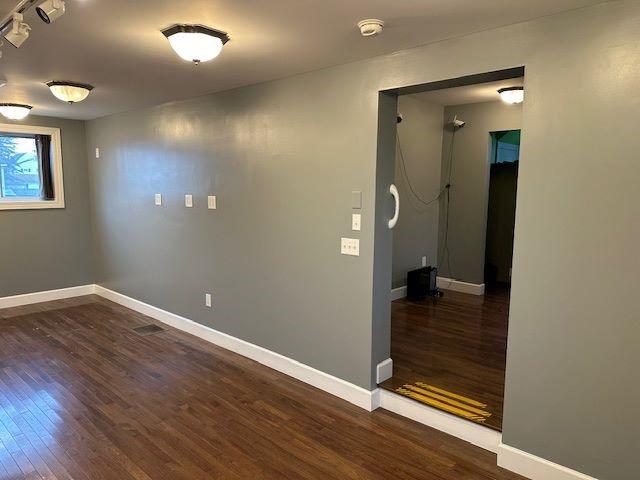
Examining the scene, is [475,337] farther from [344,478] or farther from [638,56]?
[638,56]

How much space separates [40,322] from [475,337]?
4673 millimetres

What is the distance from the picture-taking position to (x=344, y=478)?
7.44 feet

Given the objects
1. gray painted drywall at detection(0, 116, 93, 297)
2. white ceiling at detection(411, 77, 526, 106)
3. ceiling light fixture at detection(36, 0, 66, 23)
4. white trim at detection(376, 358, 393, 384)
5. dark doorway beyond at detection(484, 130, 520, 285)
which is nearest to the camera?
ceiling light fixture at detection(36, 0, 66, 23)

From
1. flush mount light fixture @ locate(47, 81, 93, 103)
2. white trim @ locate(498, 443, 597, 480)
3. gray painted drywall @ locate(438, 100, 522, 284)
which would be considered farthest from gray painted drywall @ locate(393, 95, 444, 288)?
flush mount light fixture @ locate(47, 81, 93, 103)

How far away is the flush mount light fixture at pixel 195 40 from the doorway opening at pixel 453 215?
279 cm

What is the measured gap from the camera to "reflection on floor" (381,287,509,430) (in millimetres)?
2889

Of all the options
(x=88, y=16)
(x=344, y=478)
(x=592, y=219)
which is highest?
(x=88, y=16)

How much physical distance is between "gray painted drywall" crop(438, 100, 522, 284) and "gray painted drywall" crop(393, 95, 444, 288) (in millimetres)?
160

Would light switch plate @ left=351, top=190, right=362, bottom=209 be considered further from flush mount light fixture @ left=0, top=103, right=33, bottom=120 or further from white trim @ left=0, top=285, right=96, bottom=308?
white trim @ left=0, top=285, right=96, bottom=308

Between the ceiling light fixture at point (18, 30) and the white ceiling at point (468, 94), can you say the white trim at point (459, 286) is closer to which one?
the white ceiling at point (468, 94)


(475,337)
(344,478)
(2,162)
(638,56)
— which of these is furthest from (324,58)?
(2,162)

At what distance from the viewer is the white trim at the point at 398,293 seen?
17.0 ft

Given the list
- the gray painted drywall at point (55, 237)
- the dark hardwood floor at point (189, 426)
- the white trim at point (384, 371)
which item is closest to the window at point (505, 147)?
the white trim at point (384, 371)

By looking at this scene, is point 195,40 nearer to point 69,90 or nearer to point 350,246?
point 350,246
